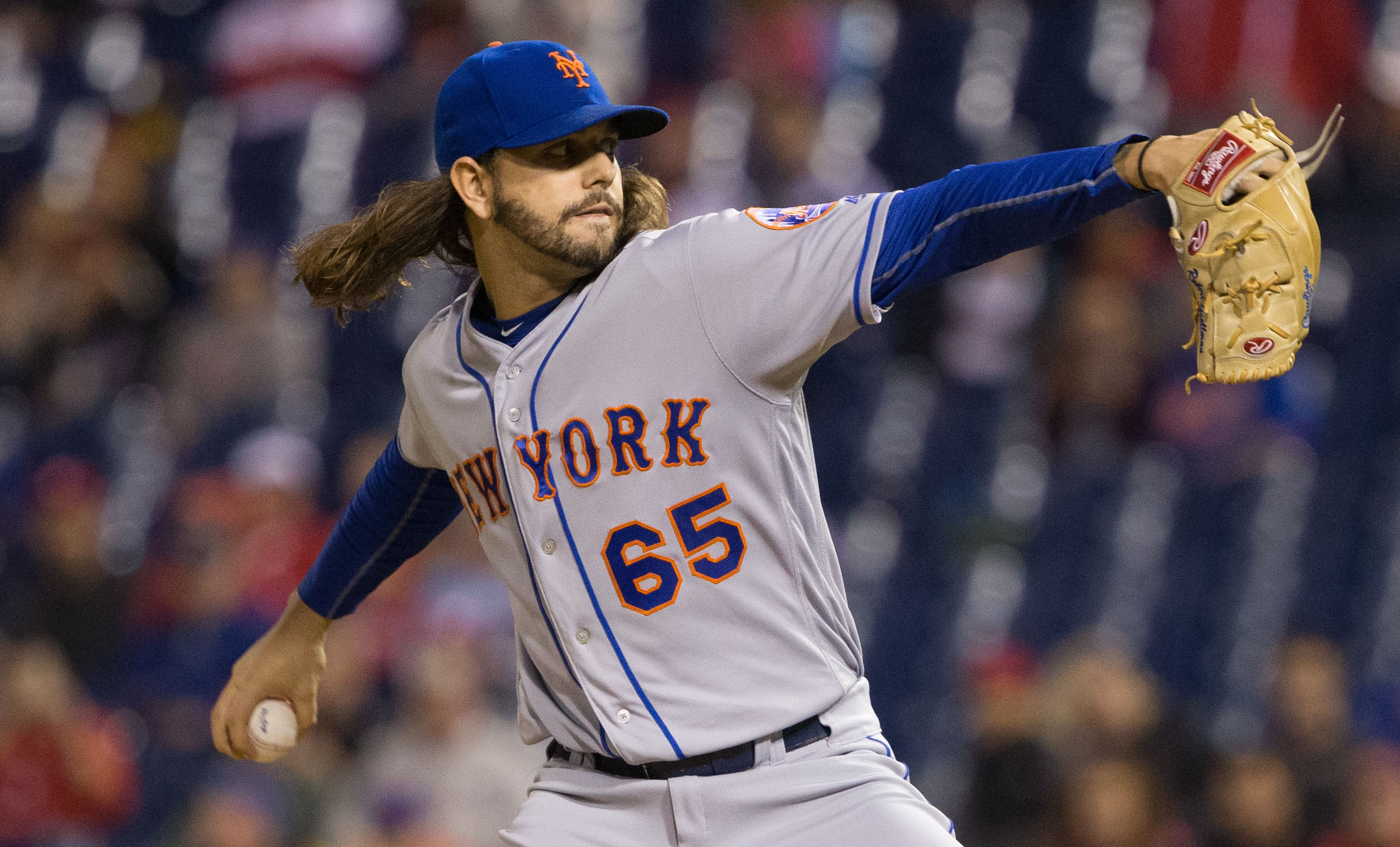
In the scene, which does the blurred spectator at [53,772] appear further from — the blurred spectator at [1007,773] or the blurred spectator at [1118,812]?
the blurred spectator at [1118,812]

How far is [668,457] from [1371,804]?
3334 mm

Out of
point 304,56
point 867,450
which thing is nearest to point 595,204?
point 867,450

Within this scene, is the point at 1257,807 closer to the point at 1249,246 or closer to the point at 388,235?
→ the point at 1249,246

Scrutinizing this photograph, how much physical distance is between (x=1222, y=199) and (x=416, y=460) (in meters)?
1.48

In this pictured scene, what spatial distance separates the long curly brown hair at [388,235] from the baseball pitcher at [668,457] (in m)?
0.07

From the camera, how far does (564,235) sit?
2598 mm

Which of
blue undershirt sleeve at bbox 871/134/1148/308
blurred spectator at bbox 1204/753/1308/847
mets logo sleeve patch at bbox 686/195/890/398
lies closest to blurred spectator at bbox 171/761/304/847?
blurred spectator at bbox 1204/753/1308/847

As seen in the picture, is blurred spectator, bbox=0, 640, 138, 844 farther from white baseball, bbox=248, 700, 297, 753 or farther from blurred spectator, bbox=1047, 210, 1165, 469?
blurred spectator, bbox=1047, 210, 1165, 469

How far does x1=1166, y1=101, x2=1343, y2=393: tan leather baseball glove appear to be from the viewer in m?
2.13

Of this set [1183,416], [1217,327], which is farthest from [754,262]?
[1183,416]

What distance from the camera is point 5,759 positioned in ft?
20.1

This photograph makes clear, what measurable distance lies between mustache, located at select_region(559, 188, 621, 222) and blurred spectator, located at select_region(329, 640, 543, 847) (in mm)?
3194

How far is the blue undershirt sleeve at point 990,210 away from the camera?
2.16 m

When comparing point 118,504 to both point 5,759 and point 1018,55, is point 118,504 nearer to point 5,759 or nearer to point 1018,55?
point 5,759
